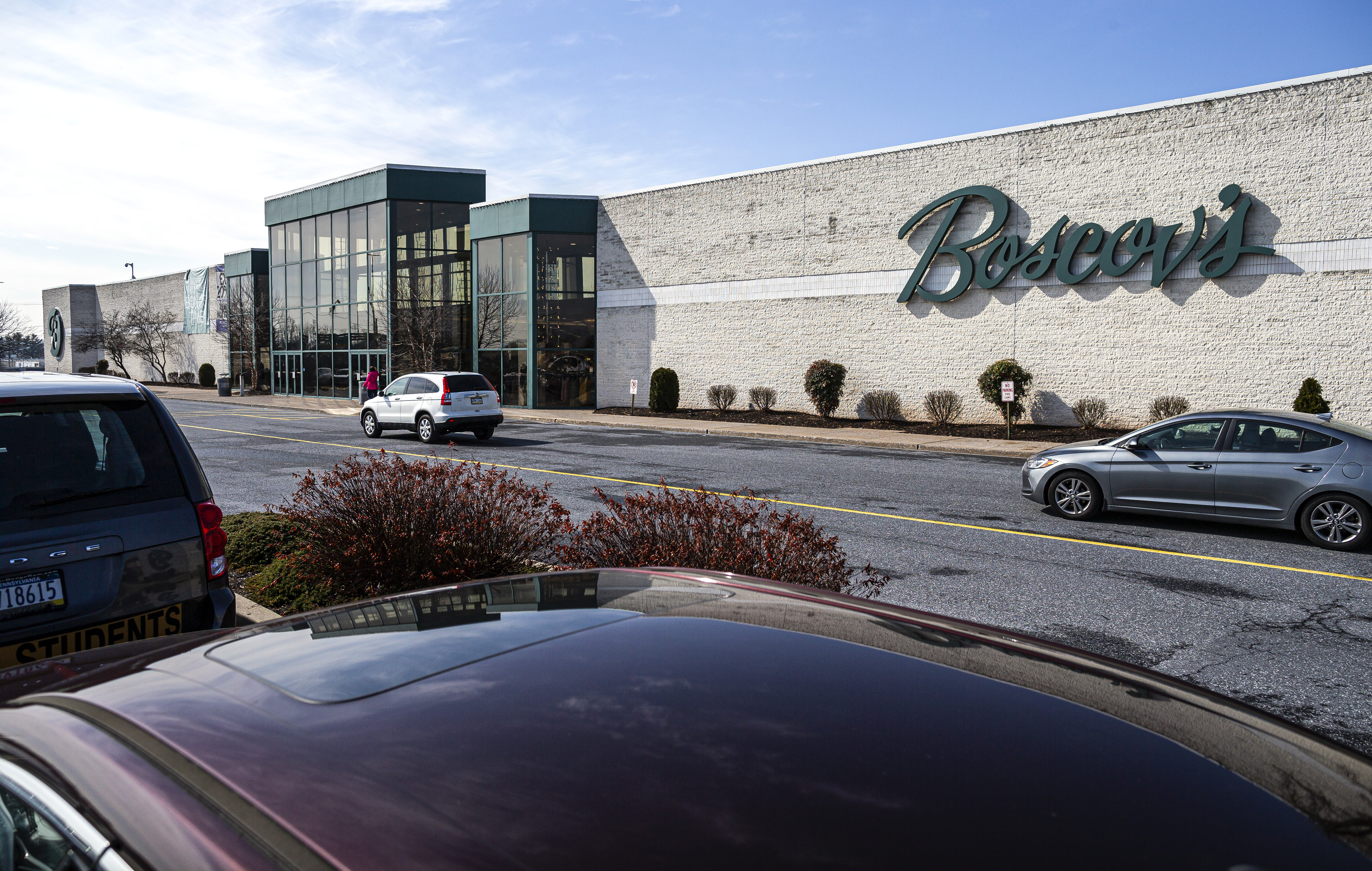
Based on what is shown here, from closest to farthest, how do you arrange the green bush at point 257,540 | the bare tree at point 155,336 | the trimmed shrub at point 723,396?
the green bush at point 257,540
the trimmed shrub at point 723,396
the bare tree at point 155,336

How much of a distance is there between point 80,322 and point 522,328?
58.2 m

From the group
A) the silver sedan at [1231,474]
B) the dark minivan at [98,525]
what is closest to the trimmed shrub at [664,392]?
the silver sedan at [1231,474]

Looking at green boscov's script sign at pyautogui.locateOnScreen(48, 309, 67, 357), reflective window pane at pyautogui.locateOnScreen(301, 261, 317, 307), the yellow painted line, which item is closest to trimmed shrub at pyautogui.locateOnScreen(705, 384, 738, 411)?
the yellow painted line

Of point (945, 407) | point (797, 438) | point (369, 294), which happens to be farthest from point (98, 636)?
point (369, 294)

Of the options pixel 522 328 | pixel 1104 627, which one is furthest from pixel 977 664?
pixel 522 328

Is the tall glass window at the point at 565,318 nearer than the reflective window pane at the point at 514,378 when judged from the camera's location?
Yes

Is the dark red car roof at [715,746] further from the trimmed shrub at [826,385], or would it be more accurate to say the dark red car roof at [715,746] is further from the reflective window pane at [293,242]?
the reflective window pane at [293,242]

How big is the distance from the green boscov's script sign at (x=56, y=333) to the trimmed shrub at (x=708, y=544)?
84604 mm

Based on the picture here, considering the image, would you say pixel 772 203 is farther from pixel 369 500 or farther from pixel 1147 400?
pixel 369 500

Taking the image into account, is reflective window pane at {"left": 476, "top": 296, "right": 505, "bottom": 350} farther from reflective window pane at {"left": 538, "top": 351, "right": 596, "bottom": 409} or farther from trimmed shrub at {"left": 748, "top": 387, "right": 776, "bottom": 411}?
trimmed shrub at {"left": 748, "top": 387, "right": 776, "bottom": 411}

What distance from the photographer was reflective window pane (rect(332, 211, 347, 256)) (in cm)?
4047

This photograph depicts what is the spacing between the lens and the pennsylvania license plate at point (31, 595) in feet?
11.9

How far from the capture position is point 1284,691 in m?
5.03

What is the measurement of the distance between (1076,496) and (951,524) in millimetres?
1808
